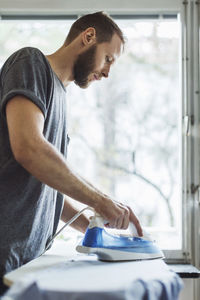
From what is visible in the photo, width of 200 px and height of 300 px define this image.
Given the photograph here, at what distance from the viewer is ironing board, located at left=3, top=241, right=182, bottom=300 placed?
0.95m

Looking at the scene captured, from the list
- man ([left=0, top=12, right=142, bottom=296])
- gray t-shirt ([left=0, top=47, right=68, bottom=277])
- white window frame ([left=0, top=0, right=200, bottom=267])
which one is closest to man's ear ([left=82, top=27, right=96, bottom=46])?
man ([left=0, top=12, right=142, bottom=296])

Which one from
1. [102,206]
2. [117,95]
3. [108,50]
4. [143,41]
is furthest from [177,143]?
[102,206]

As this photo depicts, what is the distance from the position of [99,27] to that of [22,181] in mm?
654

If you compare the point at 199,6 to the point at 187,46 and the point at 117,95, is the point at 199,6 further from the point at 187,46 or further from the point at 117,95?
the point at 117,95

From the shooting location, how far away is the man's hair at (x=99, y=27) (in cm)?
163

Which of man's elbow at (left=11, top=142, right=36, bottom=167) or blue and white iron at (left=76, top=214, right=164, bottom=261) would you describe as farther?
blue and white iron at (left=76, top=214, right=164, bottom=261)

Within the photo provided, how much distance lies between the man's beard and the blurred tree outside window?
2.29ft

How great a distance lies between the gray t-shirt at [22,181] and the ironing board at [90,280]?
0.21 feet

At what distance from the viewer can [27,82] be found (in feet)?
4.29

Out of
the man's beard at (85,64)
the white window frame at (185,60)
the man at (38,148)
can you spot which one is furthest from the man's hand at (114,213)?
the white window frame at (185,60)

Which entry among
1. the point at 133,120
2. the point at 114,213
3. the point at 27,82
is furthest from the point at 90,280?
the point at 133,120

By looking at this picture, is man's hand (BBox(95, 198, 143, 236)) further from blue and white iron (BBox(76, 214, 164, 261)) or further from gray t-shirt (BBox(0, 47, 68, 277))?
gray t-shirt (BBox(0, 47, 68, 277))

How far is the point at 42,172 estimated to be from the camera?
4.04ft

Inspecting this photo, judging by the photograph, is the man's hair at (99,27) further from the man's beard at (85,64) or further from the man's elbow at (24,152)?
the man's elbow at (24,152)
